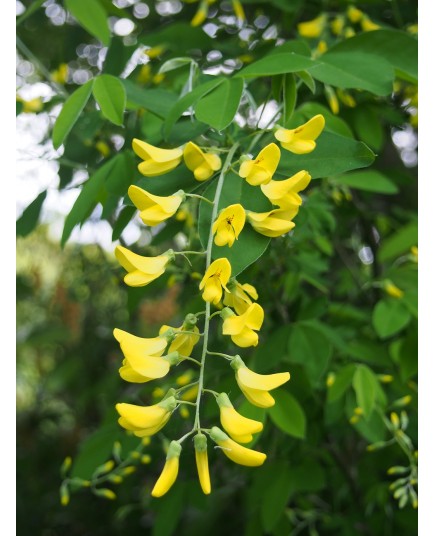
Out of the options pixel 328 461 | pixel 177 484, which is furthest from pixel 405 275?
pixel 177 484

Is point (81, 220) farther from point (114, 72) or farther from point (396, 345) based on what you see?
point (396, 345)

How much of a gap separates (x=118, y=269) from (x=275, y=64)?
1.08 meters

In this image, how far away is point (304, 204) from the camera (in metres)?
1.20

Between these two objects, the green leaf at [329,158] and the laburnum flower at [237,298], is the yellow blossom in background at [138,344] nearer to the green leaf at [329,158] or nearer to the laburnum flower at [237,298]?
the laburnum flower at [237,298]

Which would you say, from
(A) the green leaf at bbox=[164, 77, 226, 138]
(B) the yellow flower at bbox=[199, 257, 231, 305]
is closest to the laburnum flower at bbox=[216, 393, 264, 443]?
(B) the yellow flower at bbox=[199, 257, 231, 305]

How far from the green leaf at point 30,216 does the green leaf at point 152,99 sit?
13.7 inches

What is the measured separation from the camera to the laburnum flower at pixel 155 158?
0.78 metres

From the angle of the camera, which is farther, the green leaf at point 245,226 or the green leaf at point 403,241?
the green leaf at point 403,241

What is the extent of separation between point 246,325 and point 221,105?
276mm

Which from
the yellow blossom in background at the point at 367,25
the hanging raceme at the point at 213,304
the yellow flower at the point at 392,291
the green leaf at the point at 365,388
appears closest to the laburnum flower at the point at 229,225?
the hanging raceme at the point at 213,304

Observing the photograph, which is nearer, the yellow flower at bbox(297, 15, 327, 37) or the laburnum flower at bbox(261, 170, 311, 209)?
the laburnum flower at bbox(261, 170, 311, 209)

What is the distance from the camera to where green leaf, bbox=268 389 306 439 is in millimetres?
1135

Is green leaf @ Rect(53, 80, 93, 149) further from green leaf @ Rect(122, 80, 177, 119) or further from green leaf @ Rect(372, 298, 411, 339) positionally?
green leaf @ Rect(372, 298, 411, 339)

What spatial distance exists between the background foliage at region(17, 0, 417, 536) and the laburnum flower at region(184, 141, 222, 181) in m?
0.04
